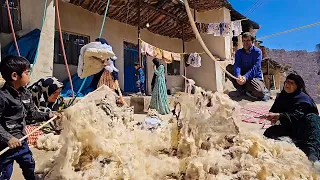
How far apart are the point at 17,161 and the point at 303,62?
3496 cm

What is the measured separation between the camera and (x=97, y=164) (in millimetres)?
2268

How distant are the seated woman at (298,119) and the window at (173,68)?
1122 cm

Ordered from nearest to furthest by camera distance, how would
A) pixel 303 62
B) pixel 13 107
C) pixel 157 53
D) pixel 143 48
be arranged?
pixel 13 107 → pixel 143 48 → pixel 157 53 → pixel 303 62

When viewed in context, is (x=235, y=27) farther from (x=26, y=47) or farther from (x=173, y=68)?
(x=26, y=47)

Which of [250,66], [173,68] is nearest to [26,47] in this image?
[250,66]

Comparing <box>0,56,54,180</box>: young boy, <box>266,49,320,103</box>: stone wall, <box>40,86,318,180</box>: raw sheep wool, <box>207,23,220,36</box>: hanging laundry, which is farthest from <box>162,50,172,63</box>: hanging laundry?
<box>266,49,320,103</box>: stone wall

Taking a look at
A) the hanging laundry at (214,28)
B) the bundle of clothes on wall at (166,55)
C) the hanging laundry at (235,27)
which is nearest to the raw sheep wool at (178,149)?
the bundle of clothes on wall at (166,55)

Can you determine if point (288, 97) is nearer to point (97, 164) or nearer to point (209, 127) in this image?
point (209, 127)

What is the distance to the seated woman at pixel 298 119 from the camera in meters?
2.86

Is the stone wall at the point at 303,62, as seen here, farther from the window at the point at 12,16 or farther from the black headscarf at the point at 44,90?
the black headscarf at the point at 44,90

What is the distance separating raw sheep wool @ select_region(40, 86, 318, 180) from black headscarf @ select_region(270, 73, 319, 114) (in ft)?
1.89

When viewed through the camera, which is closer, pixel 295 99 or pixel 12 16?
pixel 295 99

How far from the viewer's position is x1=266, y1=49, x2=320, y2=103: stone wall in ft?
102

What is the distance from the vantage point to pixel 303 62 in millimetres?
32156
